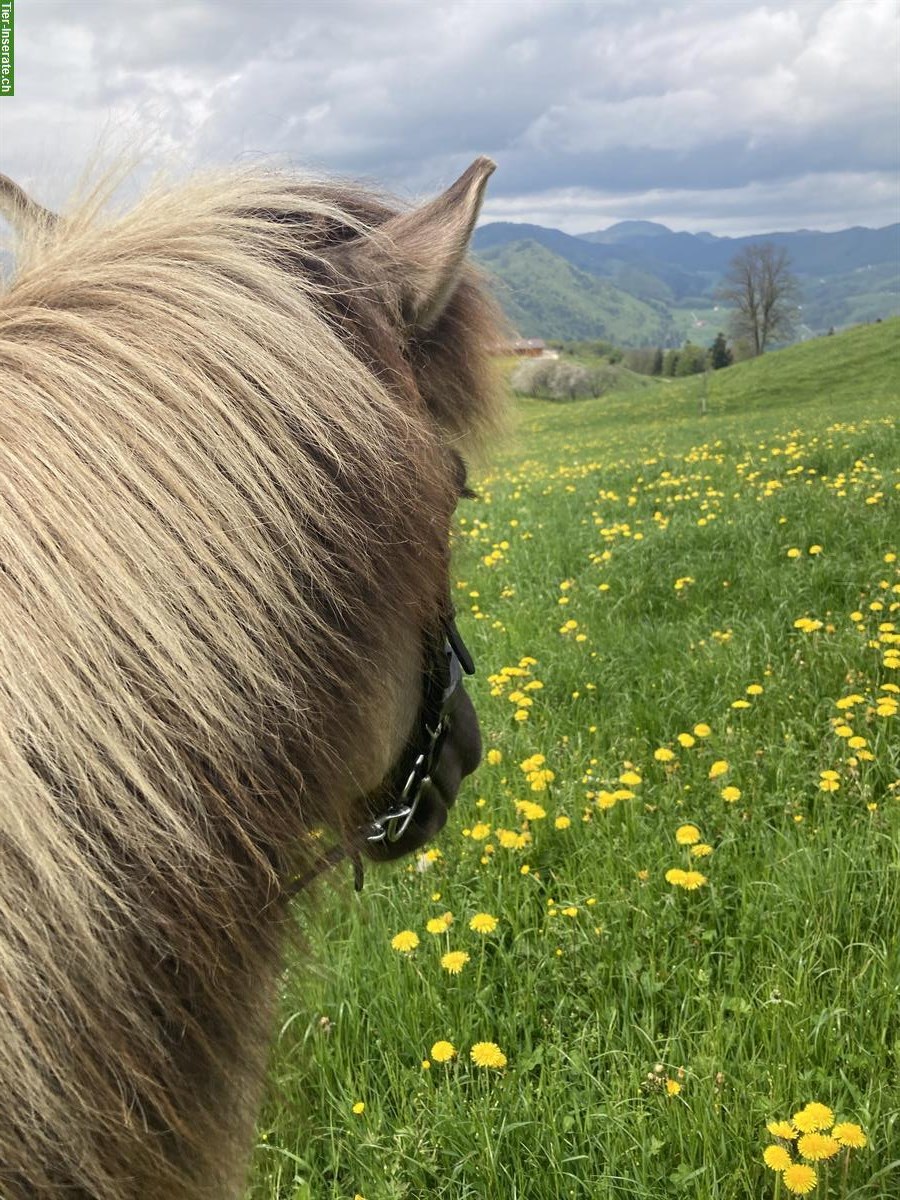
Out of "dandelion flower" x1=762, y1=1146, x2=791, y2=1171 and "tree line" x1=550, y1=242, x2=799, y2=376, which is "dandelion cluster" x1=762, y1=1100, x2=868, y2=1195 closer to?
"dandelion flower" x1=762, y1=1146, x2=791, y2=1171

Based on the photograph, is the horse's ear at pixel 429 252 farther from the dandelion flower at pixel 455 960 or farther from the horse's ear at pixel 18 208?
the dandelion flower at pixel 455 960

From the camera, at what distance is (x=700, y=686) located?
13.2ft

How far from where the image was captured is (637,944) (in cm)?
244

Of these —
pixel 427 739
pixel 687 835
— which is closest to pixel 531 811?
pixel 687 835

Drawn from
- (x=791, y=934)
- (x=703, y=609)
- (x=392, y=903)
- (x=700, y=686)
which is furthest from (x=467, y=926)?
(x=703, y=609)

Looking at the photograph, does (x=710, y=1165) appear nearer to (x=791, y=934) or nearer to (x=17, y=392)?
(x=791, y=934)

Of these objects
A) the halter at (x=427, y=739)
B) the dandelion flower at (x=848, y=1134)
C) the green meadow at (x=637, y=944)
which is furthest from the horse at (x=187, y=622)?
the dandelion flower at (x=848, y=1134)

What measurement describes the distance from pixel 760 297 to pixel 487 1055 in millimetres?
73523

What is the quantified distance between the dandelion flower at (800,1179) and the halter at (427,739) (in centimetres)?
93

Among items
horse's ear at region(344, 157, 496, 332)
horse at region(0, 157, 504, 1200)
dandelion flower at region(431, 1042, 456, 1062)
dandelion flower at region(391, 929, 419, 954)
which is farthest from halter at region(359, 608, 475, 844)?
dandelion flower at region(391, 929, 419, 954)

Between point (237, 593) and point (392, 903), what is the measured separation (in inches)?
81.5

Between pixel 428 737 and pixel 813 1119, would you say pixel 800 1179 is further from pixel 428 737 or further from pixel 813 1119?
pixel 428 737

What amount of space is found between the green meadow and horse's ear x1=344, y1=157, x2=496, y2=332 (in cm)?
60

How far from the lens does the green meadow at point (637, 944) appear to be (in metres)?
1.83
